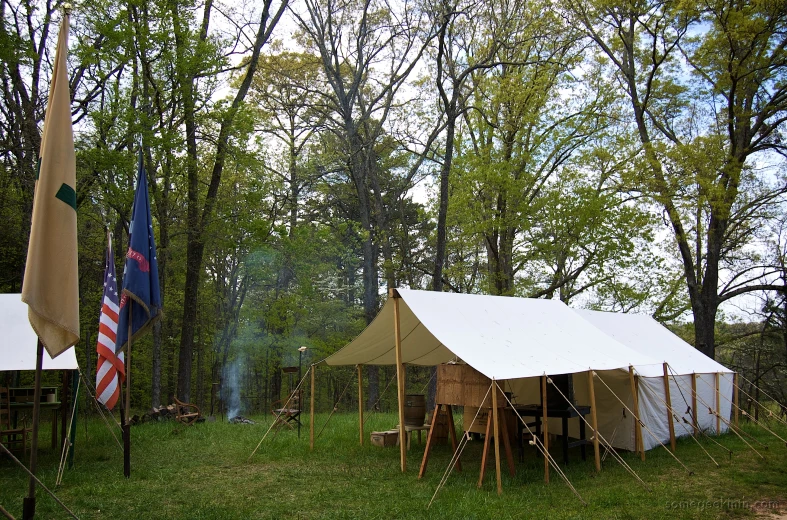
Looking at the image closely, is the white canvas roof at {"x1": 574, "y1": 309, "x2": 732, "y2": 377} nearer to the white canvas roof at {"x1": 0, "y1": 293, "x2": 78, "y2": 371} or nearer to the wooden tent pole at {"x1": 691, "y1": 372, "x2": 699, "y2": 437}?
the wooden tent pole at {"x1": 691, "y1": 372, "x2": 699, "y2": 437}

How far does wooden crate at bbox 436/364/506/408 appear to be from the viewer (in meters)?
6.82

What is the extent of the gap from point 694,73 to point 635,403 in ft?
36.7

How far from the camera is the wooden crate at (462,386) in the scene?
Answer: 22.4 feet

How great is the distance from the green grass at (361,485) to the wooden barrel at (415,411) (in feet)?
1.47

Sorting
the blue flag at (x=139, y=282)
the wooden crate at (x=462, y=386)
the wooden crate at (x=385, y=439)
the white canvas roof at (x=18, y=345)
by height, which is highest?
the blue flag at (x=139, y=282)

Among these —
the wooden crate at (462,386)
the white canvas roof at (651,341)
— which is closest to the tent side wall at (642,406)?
the white canvas roof at (651,341)

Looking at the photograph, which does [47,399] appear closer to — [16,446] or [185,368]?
[16,446]

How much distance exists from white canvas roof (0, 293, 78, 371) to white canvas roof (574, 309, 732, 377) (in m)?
7.66

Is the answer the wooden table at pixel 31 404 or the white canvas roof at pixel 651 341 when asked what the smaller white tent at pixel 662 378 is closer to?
the white canvas roof at pixel 651 341

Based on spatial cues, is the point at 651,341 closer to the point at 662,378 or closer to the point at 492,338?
the point at 662,378

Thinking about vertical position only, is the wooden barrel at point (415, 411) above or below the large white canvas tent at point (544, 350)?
below

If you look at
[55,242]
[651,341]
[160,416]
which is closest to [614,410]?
[651,341]

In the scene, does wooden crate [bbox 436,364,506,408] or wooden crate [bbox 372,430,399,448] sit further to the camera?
wooden crate [bbox 372,430,399,448]

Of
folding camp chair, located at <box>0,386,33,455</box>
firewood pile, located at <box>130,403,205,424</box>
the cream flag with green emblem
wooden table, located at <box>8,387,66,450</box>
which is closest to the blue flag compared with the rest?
folding camp chair, located at <box>0,386,33,455</box>
